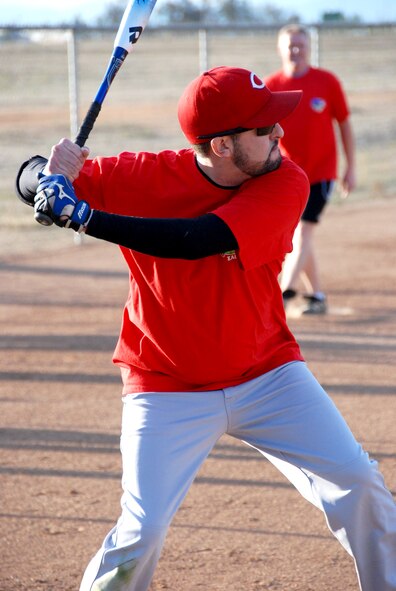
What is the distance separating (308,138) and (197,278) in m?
4.92

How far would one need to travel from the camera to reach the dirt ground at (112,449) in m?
4.16

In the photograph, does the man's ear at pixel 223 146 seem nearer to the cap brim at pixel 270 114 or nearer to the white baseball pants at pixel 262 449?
the cap brim at pixel 270 114

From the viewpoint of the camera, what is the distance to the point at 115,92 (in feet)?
98.4

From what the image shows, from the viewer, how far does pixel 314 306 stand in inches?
326

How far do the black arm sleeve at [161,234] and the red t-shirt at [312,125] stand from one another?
490 cm

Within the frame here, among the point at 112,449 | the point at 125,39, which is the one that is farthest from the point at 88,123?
the point at 112,449

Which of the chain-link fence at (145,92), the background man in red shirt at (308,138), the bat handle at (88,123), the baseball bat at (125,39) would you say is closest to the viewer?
the bat handle at (88,123)

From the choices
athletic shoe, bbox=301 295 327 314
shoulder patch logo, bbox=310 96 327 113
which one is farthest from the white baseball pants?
shoulder patch logo, bbox=310 96 327 113

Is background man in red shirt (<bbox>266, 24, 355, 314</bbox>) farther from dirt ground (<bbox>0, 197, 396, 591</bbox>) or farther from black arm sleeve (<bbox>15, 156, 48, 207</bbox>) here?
black arm sleeve (<bbox>15, 156, 48, 207</bbox>)

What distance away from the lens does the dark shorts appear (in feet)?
26.5

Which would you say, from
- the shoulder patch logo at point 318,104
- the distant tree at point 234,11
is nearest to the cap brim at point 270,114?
the shoulder patch logo at point 318,104

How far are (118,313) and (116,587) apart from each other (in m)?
5.32

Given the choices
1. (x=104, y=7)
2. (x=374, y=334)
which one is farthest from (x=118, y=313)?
(x=104, y=7)

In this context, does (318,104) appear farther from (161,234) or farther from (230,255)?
(161,234)
